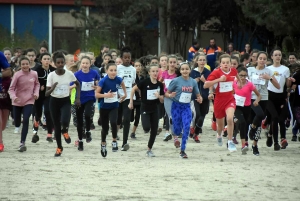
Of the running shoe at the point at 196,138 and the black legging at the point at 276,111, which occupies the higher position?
the black legging at the point at 276,111

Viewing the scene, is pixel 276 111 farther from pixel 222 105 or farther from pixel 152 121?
pixel 152 121

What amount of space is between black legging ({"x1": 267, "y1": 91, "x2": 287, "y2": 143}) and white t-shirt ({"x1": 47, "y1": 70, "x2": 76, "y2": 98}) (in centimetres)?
374

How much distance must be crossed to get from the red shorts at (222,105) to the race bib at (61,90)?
2668 mm

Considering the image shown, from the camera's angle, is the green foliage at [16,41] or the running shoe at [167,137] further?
the green foliage at [16,41]

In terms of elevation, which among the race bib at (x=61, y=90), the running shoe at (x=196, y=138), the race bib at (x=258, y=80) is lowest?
the running shoe at (x=196, y=138)

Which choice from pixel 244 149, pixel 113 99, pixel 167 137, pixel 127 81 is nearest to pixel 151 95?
pixel 113 99

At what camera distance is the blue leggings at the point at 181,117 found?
15.8 m

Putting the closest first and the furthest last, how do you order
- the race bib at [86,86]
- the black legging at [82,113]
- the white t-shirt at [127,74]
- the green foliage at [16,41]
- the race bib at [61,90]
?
the race bib at [61,90]
the black legging at [82,113]
the race bib at [86,86]
the white t-shirt at [127,74]
the green foliage at [16,41]

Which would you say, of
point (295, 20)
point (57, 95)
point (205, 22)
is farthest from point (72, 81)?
point (205, 22)

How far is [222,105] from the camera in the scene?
54.1 feet

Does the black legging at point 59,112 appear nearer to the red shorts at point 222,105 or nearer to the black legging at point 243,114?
the red shorts at point 222,105

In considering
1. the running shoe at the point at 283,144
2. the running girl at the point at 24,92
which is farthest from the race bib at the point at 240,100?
the running girl at the point at 24,92

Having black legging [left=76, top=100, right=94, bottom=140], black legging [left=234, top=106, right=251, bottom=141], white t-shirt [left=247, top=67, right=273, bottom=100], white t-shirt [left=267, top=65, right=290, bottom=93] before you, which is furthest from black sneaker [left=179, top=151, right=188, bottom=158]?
white t-shirt [left=267, top=65, right=290, bottom=93]

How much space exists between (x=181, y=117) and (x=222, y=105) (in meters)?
0.86
